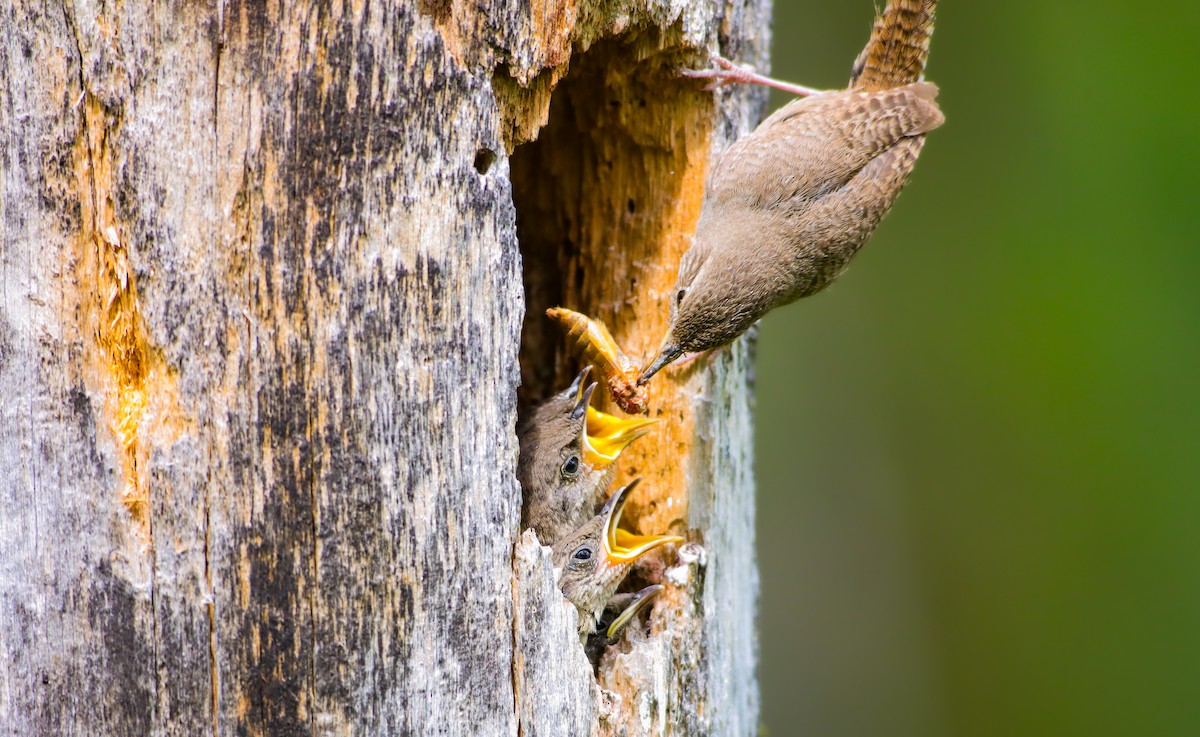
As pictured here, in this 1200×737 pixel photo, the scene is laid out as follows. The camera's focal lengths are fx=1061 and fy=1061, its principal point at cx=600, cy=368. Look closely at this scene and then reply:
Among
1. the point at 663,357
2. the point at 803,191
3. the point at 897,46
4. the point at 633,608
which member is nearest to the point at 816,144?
the point at 803,191

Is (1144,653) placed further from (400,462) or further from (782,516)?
(400,462)

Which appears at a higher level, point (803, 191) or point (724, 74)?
point (724, 74)

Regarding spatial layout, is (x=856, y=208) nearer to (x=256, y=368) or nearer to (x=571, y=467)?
(x=571, y=467)

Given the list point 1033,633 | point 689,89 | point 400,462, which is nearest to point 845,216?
point 689,89

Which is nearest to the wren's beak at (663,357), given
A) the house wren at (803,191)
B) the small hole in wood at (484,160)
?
the house wren at (803,191)

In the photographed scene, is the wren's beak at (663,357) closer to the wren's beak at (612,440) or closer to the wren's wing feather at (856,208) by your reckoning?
the wren's beak at (612,440)

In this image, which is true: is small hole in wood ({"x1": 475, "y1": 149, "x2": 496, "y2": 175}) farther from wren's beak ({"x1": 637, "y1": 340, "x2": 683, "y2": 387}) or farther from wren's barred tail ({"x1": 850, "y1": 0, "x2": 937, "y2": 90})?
wren's barred tail ({"x1": 850, "y1": 0, "x2": 937, "y2": 90})
